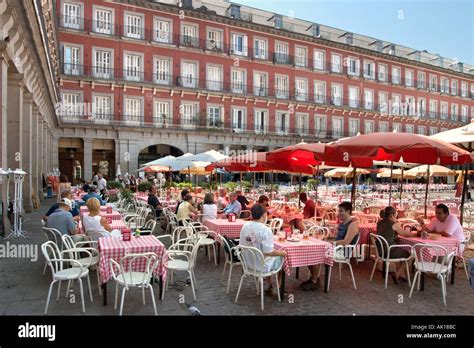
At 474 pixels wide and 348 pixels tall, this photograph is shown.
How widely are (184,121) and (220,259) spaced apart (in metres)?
24.5

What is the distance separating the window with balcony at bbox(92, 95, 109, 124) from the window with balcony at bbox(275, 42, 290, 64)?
15.6 meters

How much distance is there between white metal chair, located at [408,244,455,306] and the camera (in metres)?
5.27

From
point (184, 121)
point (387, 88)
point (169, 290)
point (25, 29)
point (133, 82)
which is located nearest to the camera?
point (169, 290)

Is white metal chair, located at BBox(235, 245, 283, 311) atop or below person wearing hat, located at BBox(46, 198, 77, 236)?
below

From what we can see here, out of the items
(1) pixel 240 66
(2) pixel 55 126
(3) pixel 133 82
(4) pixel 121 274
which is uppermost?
(1) pixel 240 66

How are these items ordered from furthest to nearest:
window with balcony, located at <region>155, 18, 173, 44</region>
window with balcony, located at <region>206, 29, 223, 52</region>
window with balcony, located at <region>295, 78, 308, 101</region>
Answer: window with balcony, located at <region>295, 78, 308, 101</region> → window with balcony, located at <region>206, 29, 223, 52</region> → window with balcony, located at <region>155, 18, 173, 44</region>

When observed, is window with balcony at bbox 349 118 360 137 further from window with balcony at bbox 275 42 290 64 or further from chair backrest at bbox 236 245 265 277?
chair backrest at bbox 236 245 265 277

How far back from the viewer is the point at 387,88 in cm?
4212

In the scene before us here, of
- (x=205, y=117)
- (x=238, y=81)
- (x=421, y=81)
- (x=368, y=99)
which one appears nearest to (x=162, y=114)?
(x=205, y=117)

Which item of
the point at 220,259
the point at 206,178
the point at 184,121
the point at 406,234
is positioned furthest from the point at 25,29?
the point at 206,178

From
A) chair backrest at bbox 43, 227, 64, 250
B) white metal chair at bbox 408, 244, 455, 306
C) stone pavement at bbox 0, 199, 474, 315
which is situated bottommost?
stone pavement at bbox 0, 199, 474, 315

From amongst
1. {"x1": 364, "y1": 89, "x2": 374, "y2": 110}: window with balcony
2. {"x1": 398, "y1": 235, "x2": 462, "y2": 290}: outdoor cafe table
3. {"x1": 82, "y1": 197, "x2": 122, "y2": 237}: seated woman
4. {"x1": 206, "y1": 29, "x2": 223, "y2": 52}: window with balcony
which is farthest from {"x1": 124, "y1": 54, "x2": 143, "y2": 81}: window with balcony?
{"x1": 398, "y1": 235, "x2": 462, "y2": 290}: outdoor cafe table

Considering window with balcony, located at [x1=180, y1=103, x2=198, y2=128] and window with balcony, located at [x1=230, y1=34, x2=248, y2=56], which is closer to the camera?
window with balcony, located at [x1=180, y1=103, x2=198, y2=128]

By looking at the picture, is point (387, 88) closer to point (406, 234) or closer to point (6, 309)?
point (406, 234)
